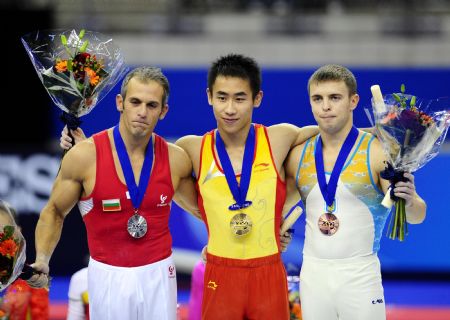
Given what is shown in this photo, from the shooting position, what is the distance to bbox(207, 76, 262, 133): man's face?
5387mm

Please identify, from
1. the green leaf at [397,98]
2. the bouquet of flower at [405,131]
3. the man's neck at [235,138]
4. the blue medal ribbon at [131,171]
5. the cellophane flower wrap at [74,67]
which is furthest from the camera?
the man's neck at [235,138]

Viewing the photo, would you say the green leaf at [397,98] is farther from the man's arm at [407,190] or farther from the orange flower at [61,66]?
the orange flower at [61,66]

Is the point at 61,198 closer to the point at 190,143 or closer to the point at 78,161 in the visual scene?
the point at 78,161

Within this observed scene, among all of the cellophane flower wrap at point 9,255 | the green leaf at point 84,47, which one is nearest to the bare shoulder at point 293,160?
the green leaf at point 84,47

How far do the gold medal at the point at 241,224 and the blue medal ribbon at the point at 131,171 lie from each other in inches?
22.2

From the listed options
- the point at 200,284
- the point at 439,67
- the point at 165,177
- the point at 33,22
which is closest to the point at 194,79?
the point at 33,22

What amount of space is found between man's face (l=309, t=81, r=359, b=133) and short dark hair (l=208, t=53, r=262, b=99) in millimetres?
356

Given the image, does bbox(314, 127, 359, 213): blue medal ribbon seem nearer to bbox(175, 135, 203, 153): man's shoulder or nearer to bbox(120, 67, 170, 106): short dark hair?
bbox(175, 135, 203, 153): man's shoulder

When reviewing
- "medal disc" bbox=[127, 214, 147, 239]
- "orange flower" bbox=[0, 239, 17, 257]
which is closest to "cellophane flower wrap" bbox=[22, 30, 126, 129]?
"medal disc" bbox=[127, 214, 147, 239]

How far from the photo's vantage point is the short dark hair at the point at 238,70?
214 inches

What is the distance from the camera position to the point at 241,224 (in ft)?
17.6

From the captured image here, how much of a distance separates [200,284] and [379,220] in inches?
60.3

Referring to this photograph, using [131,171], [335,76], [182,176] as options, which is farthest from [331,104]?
[131,171]

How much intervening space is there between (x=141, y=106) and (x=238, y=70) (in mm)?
631
